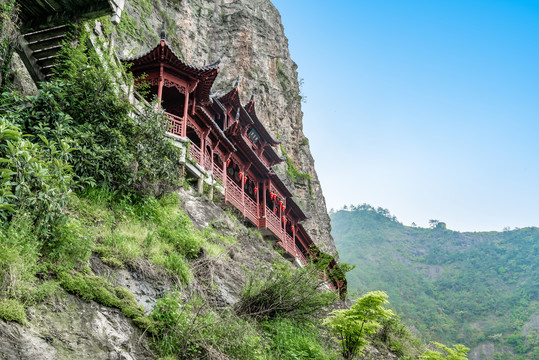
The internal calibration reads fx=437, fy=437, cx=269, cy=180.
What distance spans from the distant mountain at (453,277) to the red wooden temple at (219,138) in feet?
65.3

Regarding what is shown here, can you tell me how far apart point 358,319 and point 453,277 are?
73.6 metres

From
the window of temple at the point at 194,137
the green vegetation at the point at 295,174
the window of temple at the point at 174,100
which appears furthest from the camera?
the green vegetation at the point at 295,174

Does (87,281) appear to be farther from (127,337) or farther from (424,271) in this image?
(424,271)

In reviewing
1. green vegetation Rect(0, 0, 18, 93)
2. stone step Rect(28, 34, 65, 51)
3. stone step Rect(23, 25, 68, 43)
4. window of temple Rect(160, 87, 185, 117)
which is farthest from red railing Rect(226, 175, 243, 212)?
green vegetation Rect(0, 0, 18, 93)

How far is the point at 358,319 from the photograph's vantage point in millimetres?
9125

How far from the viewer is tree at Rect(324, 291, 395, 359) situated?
9086mm

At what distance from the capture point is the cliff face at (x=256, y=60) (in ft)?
112

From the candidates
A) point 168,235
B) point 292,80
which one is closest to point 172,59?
point 168,235

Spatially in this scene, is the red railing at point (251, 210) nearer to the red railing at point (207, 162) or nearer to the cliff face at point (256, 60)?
the red railing at point (207, 162)

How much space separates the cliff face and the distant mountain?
15.9m

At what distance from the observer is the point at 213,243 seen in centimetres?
1166

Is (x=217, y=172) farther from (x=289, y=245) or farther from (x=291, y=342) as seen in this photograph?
(x=291, y=342)

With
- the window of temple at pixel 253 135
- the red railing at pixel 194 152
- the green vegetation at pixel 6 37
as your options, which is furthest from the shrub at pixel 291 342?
the window of temple at pixel 253 135

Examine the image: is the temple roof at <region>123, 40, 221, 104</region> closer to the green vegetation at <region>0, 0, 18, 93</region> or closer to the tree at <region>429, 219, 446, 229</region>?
the green vegetation at <region>0, 0, 18, 93</region>
